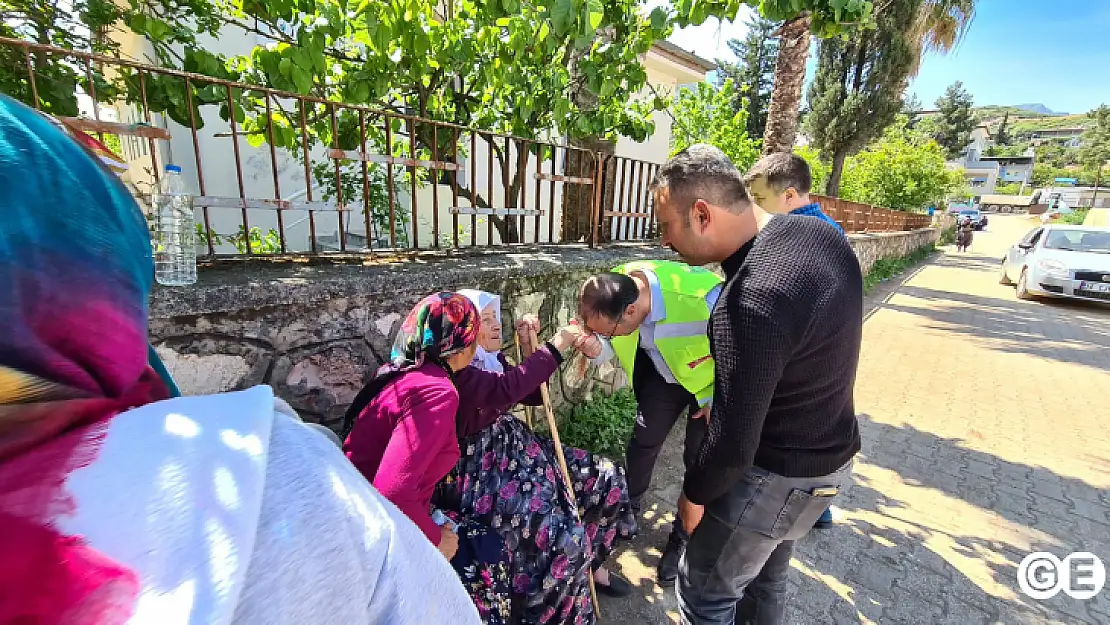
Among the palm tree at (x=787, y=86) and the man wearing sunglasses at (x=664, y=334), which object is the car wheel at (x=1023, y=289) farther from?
the man wearing sunglasses at (x=664, y=334)

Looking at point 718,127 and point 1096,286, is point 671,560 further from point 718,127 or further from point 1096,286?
point 1096,286

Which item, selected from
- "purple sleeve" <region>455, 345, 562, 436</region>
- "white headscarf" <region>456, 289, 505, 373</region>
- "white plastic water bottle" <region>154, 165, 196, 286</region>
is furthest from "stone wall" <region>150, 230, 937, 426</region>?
"purple sleeve" <region>455, 345, 562, 436</region>

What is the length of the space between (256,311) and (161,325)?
0.30 metres

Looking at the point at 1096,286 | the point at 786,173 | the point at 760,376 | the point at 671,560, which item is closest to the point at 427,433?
the point at 760,376

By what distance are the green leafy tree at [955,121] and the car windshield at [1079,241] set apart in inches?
2612

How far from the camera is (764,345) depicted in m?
1.38

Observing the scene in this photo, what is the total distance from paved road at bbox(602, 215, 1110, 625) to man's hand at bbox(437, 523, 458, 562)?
1.03 meters

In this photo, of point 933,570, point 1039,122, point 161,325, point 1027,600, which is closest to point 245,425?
point 161,325

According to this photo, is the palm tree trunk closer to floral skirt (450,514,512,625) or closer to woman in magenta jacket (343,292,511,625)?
woman in magenta jacket (343,292,511,625)

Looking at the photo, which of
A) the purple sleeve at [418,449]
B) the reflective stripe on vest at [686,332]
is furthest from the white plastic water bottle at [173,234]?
the reflective stripe on vest at [686,332]

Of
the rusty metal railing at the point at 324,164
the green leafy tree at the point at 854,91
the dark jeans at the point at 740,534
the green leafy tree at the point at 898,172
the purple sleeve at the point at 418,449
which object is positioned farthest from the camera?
the green leafy tree at the point at 898,172

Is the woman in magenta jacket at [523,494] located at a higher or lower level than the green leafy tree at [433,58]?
lower

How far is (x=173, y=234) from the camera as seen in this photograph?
2158 millimetres

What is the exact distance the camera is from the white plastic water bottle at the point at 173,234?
2016 mm
